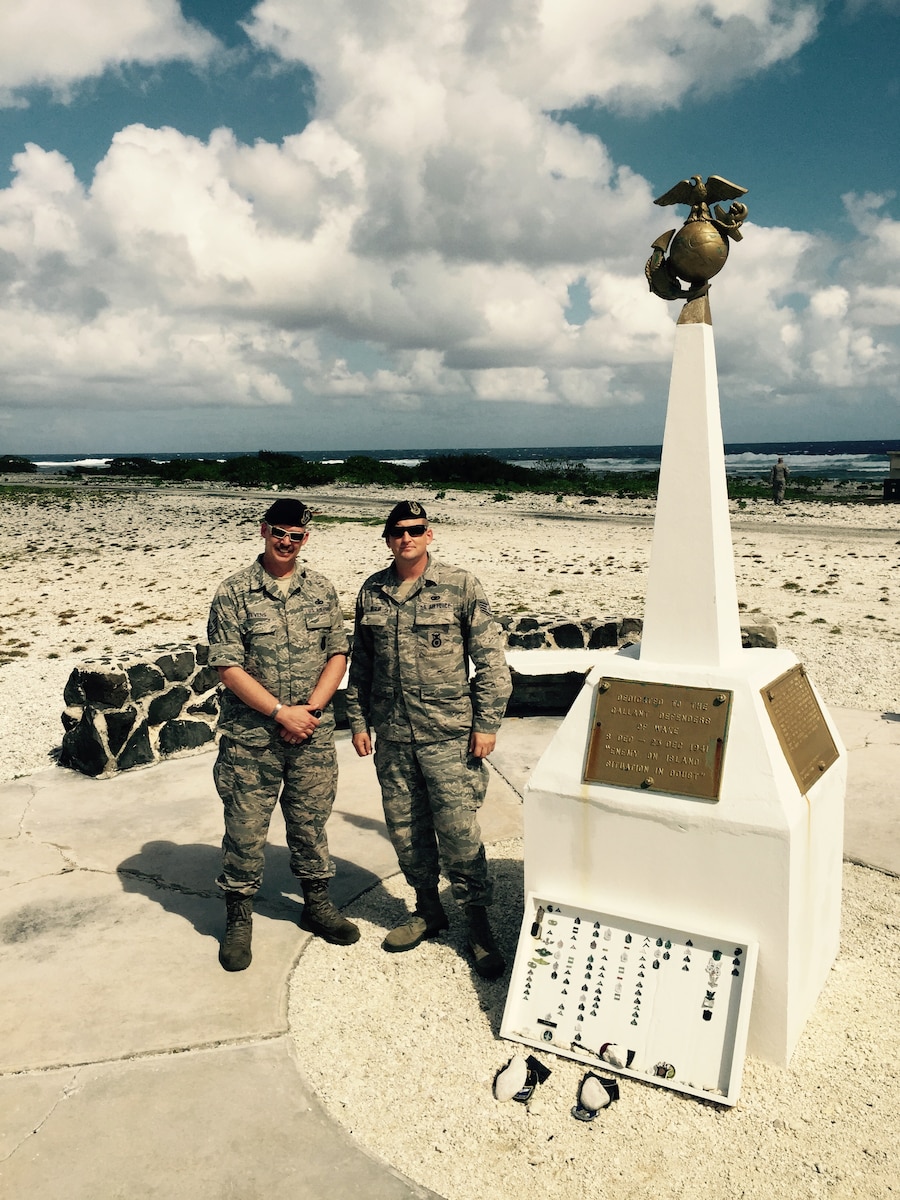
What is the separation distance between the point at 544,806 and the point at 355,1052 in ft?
3.87

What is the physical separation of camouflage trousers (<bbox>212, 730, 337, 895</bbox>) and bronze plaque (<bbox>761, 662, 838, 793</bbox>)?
1.92 m

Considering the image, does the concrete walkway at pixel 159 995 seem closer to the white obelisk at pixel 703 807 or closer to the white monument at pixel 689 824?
the white monument at pixel 689 824

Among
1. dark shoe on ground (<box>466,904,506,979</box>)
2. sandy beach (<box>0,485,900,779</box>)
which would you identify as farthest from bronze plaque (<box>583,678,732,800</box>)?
sandy beach (<box>0,485,900,779</box>)

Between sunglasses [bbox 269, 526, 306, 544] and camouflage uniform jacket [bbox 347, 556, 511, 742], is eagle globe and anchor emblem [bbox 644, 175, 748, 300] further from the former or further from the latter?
sunglasses [bbox 269, 526, 306, 544]

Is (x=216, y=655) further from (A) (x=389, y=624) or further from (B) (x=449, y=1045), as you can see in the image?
(B) (x=449, y=1045)

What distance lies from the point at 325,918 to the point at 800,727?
2.30m

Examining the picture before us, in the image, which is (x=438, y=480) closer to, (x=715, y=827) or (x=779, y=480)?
(x=779, y=480)

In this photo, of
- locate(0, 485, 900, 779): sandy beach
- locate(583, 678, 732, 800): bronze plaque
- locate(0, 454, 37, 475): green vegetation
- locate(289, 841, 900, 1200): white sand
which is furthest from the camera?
locate(0, 454, 37, 475): green vegetation

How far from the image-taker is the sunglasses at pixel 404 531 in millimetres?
3596

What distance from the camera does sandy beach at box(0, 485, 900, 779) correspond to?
8836 mm

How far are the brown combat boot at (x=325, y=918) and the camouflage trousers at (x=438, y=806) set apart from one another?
45cm

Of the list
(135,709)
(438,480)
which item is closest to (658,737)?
(135,709)

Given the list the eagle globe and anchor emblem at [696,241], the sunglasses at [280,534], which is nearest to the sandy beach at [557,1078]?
the sunglasses at [280,534]

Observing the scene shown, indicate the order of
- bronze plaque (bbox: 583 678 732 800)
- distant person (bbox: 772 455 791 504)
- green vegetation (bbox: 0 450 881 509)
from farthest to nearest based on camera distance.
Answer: green vegetation (bbox: 0 450 881 509), distant person (bbox: 772 455 791 504), bronze plaque (bbox: 583 678 732 800)
